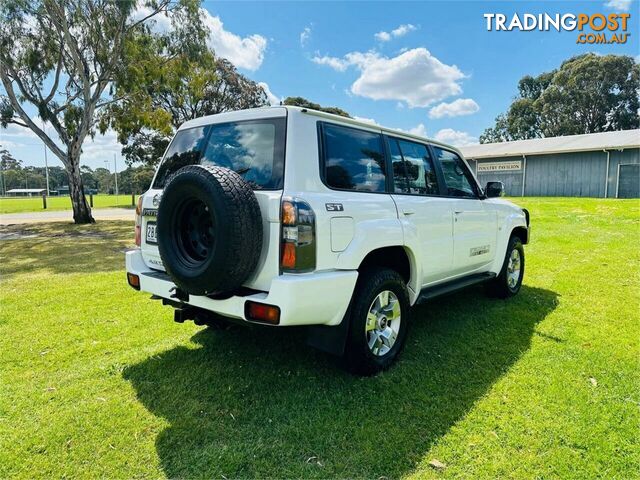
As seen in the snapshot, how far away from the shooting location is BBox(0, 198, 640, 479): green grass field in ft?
7.62

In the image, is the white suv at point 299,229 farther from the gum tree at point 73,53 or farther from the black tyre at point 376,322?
the gum tree at point 73,53

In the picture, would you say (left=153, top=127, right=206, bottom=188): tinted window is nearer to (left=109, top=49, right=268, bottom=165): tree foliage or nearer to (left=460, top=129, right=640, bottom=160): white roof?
(left=109, top=49, right=268, bottom=165): tree foliage

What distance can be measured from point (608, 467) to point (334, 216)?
6.97ft

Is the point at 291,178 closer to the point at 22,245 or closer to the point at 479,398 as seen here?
the point at 479,398

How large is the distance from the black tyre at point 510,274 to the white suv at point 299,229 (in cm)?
157

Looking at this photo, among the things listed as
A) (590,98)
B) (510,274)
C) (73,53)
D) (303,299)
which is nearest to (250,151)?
(303,299)

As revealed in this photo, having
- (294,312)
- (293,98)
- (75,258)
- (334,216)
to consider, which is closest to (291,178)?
(334,216)

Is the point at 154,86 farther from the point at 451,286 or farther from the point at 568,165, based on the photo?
the point at 568,165

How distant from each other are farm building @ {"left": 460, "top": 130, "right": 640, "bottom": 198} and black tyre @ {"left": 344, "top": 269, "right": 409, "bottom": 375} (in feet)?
65.6

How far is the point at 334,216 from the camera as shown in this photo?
2766 mm

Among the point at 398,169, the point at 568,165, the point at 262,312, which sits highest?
the point at 568,165

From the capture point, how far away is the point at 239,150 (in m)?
3.05

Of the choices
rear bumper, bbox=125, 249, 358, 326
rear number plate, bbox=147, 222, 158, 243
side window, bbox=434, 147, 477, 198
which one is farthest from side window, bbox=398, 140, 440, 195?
rear number plate, bbox=147, 222, 158, 243

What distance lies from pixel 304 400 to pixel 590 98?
4909 centimetres
